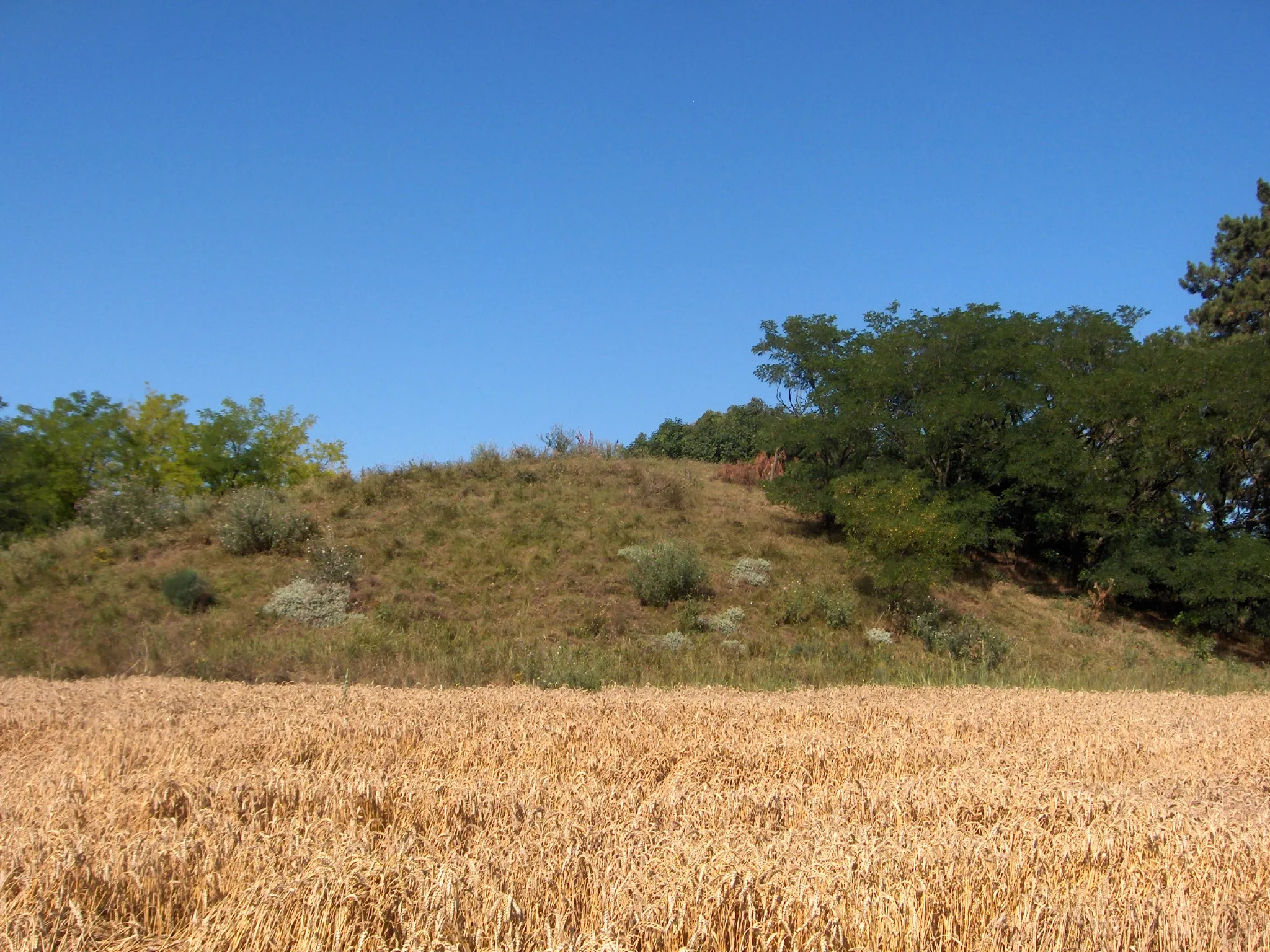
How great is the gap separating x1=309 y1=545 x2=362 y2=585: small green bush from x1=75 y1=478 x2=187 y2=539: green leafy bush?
5.65 metres

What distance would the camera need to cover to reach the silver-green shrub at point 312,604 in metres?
20.5

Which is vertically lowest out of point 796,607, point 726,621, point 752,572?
point 726,621

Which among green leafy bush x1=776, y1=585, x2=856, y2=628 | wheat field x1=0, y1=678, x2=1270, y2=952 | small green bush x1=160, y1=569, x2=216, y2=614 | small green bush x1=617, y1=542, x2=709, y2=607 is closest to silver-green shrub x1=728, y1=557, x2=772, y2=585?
green leafy bush x1=776, y1=585, x2=856, y2=628

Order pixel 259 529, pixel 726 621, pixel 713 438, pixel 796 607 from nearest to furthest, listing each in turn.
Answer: pixel 726 621 < pixel 796 607 < pixel 259 529 < pixel 713 438

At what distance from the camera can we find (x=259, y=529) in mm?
24172

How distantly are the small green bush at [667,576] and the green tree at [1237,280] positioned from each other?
28.1m

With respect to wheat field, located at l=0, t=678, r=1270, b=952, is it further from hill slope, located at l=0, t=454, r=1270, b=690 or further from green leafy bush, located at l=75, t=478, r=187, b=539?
green leafy bush, located at l=75, t=478, r=187, b=539

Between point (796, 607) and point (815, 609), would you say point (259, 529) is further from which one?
point (815, 609)

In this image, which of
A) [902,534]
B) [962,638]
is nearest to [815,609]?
[902,534]

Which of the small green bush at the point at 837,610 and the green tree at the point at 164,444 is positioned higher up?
the green tree at the point at 164,444

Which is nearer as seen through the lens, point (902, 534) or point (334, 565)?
point (334, 565)

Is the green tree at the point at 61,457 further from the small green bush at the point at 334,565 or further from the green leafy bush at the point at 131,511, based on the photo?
the small green bush at the point at 334,565

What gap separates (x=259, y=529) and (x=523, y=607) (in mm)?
7937

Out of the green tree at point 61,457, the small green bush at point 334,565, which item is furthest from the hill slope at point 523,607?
the green tree at point 61,457
